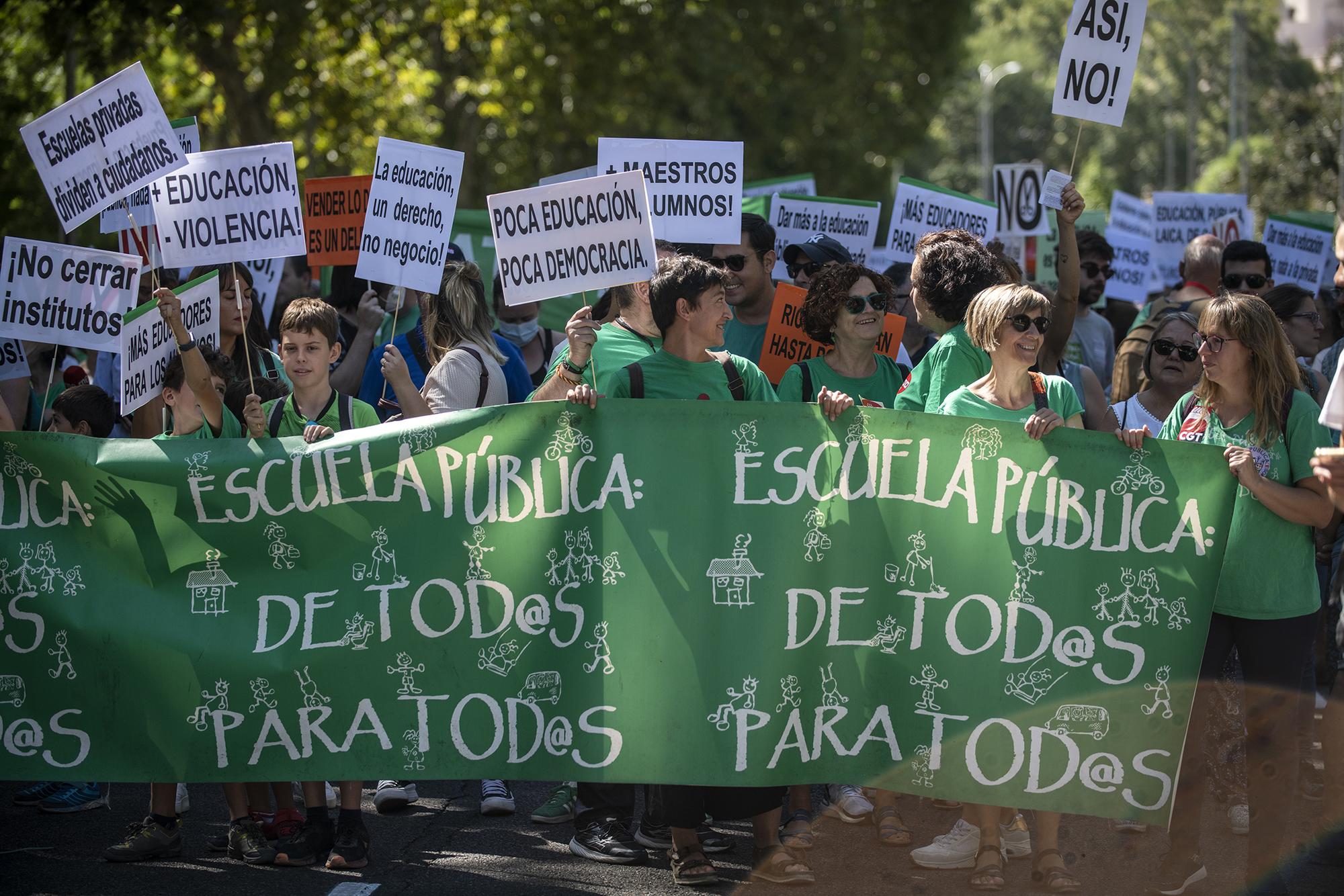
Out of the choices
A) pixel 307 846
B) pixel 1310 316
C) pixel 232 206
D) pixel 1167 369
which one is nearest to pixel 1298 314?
pixel 1310 316

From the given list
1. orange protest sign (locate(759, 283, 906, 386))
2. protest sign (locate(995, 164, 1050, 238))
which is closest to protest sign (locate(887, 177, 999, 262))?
protest sign (locate(995, 164, 1050, 238))

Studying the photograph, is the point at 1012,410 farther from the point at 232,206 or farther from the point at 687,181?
the point at 232,206

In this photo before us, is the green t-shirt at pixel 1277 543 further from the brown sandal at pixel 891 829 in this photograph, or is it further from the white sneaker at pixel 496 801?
the white sneaker at pixel 496 801

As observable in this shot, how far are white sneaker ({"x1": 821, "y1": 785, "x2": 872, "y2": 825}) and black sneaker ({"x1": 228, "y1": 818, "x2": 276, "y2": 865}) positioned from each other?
6.65 feet

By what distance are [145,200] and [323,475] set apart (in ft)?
10.1

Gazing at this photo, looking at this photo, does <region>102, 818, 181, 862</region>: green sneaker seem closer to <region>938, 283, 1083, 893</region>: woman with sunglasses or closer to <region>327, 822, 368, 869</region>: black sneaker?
<region>327, 822, 368, 869</region>: black sneaker

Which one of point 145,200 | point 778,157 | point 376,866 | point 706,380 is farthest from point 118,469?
point 778,157

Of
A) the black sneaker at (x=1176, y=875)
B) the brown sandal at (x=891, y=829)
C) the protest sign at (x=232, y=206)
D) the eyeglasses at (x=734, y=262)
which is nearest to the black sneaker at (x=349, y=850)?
the brown sandal at (x=891, y=829)

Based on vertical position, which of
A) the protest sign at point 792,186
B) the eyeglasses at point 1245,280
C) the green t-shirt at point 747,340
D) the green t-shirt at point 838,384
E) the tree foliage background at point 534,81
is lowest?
the green t-shirt at point 838,384

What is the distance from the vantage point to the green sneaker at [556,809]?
5.95 meters

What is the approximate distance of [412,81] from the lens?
2098 cm

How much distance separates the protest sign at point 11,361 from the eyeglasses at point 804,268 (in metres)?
3.40

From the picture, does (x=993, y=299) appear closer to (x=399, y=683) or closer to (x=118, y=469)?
(x=399, y=683)

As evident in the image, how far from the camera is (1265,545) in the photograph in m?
4.82
